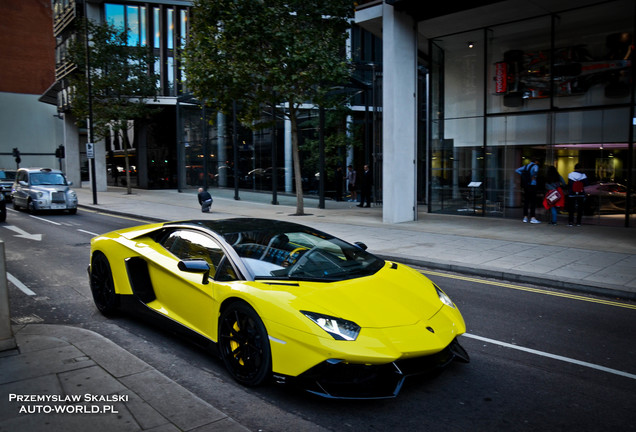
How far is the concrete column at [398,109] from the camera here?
16828mm

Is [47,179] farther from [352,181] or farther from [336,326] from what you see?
[336,326]

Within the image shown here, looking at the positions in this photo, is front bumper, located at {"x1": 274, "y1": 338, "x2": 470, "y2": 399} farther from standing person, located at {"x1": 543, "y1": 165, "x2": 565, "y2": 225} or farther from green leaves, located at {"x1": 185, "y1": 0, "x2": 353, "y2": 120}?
green leaves, located at {"x1": 185, "y1": 0, "x2": 353, "y2": 120}

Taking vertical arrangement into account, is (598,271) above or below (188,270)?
below

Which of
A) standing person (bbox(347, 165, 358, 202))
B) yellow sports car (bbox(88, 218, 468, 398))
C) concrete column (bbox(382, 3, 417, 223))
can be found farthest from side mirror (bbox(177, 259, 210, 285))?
standing person (bbox(347, 165, 358, 202))

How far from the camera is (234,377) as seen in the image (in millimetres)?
4293

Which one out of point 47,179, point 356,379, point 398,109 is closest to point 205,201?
point 47,179

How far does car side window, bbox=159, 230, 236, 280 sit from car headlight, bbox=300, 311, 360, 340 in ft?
3.58

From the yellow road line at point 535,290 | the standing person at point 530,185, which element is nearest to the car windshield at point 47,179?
the yellow road line at point 535,290

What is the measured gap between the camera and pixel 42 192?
20406mm

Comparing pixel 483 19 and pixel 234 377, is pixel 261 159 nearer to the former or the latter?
pixel 483 19

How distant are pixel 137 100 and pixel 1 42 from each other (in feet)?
Answer: 133

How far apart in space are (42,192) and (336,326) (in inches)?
802

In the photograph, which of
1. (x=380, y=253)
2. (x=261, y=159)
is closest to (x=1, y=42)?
(x=261, y=159)

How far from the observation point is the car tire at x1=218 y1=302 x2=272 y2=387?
402 cm
